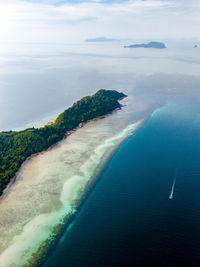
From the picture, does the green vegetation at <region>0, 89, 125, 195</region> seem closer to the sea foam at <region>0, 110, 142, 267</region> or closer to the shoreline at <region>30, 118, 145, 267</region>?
the sea foam at <region>0, 110, 142, 267</region>

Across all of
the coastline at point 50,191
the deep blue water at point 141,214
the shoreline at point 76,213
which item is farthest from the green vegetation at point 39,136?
the deep blue water at point 141,214

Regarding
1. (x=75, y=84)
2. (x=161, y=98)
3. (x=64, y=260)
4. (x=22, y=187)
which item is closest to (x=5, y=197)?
(x=22, y=187)

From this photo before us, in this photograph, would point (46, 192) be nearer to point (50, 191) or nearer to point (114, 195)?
point (50, 191)

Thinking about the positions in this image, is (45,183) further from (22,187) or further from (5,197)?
(5,197)

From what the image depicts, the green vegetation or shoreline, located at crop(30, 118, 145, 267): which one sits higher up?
the green vegetation

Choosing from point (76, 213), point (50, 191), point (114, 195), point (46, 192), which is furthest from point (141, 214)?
point (46, 192)

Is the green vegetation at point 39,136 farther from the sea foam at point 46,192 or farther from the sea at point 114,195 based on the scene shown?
the sea at point 114,195

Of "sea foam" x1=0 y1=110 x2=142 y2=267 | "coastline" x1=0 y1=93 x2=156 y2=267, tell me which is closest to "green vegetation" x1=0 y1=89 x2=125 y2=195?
"coastline" x1=0 y1=93 x2=156 y2=267
